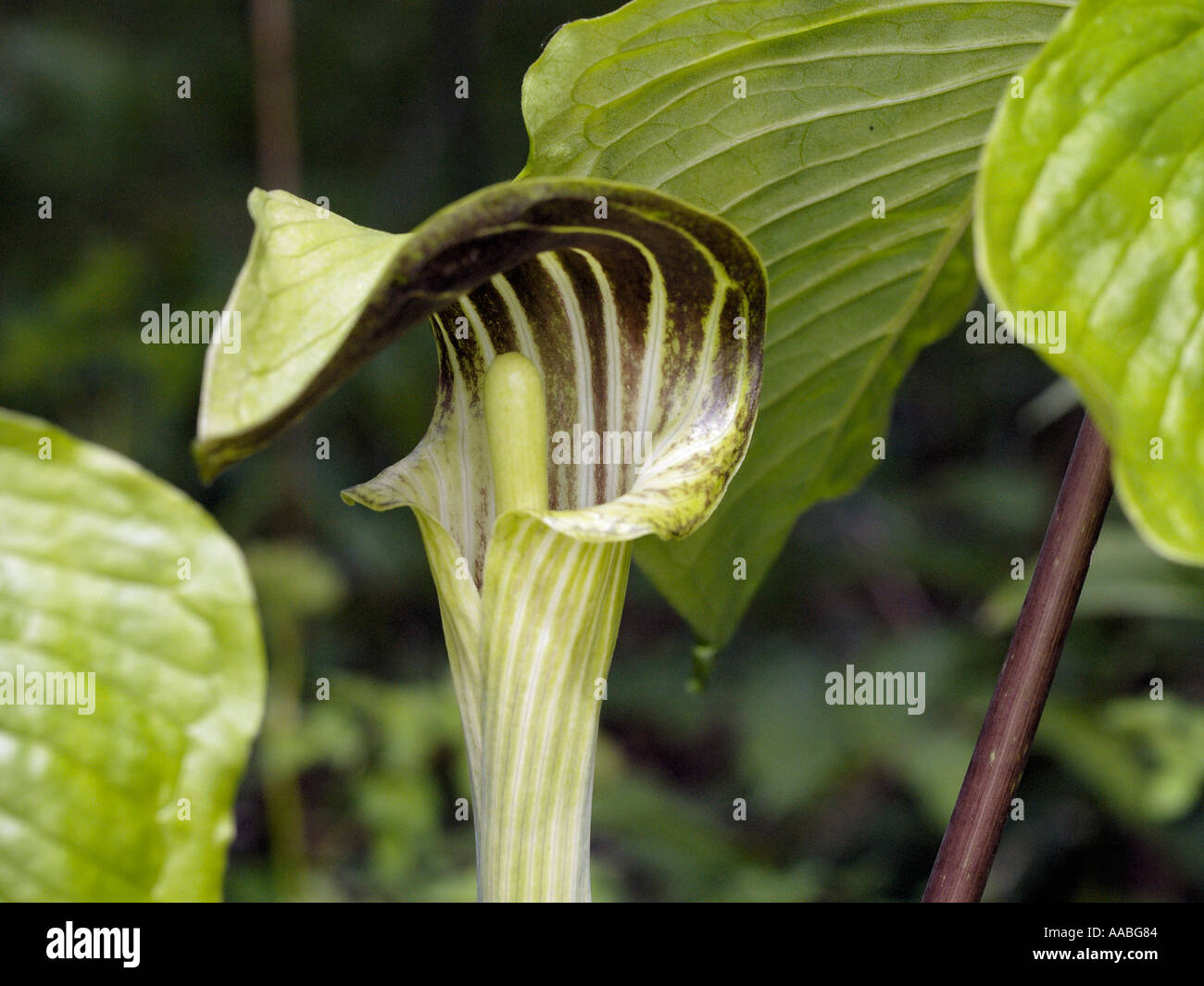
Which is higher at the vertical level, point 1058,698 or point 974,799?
point 974,799

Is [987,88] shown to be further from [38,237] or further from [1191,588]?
[38,237]

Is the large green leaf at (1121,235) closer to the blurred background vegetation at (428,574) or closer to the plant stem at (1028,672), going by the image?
the plant stem at (1028,672)

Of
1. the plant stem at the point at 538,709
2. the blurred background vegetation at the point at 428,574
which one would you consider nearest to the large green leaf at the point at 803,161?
the plant stem at the point at 538,709

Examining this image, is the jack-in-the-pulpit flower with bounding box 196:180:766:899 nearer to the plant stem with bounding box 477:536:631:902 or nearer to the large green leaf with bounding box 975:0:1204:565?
the plant stem with bounding box 477:536:631:902

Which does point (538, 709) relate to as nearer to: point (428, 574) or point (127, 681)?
point (127, 681)

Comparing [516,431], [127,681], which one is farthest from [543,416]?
[127,681]
